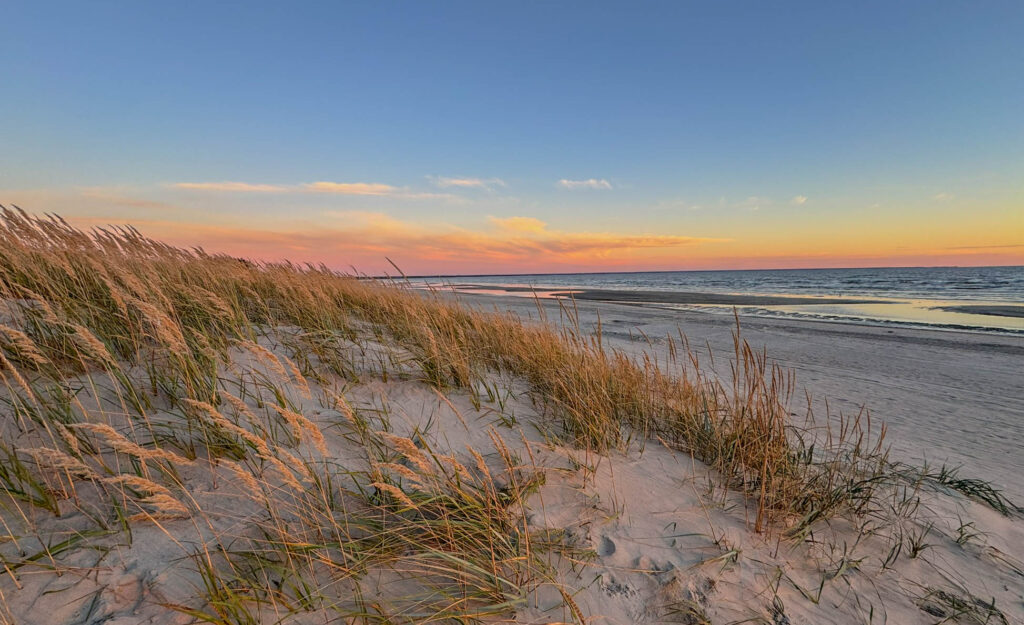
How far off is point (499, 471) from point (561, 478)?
0.42 meters

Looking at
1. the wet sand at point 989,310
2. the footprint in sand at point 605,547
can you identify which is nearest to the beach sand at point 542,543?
the footprint in sand at point 605,547

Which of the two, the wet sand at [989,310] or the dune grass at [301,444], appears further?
the wet sand at [989,310]

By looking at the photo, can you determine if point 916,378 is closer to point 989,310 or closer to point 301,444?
point 301,444

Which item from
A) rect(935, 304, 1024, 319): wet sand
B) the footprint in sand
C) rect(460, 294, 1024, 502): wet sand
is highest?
rect(935, 304, 1024, 319): wet sand

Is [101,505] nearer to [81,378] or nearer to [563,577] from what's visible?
[81,378]

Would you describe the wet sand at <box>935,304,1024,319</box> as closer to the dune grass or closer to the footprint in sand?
the dune grass

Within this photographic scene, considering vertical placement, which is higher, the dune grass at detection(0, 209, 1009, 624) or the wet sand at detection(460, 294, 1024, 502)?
the dune grass at detection(0, 209, 1009, 624)

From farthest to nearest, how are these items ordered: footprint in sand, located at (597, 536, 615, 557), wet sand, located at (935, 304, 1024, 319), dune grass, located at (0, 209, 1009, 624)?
wet sand, located at (935, 304, 1024, 319) → footprint in sand, located at (597, 536, 615, 557) → dune grass, located at (0, 209, 1009, 624)

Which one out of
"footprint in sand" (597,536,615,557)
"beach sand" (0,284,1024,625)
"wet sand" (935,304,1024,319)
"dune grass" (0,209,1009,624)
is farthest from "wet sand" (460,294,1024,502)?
"wet sand" (935,304,1024,319)

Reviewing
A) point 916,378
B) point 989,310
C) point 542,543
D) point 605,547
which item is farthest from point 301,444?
point 989,310

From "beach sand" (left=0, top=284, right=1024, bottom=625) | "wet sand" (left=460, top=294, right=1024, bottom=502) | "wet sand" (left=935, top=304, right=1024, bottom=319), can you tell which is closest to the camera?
"beach sand" (left=0, top=284, right=1024, bottom=625)

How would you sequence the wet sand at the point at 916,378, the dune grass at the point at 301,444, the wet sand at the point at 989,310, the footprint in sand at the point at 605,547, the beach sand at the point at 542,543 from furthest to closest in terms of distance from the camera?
the wet sand at the point at 989,310, the wet sand at the point at 916,378, the footprint in sand at the point at 605,547, the dune grass at the point at 301,444, the beach sand at the point at 542,543

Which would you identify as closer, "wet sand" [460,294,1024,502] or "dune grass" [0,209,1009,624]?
"dune grass" [0,209,1009,624]

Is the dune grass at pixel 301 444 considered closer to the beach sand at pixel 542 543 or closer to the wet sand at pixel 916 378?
the beach sand at pixel 542 543
